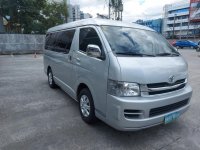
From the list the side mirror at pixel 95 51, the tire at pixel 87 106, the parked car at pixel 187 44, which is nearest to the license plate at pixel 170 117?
the tire at pixel 87 106

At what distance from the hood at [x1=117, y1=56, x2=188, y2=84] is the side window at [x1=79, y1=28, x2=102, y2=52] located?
2.30 ft

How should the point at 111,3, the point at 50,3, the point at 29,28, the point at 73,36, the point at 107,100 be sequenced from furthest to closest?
the point at 50,3, the point at 29,28, the point at 111,3, the point at 73,36, the point at 107,100

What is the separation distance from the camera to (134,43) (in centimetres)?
330

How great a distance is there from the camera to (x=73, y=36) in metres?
4.14

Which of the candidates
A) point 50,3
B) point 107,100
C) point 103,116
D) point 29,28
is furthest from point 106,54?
point 50,3

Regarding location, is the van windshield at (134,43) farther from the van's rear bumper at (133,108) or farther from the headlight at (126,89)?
the van's rear bumper at (133,108)

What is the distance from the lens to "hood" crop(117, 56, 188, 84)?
262 centimetres

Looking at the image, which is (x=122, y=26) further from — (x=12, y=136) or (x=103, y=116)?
(x=12, y=136)

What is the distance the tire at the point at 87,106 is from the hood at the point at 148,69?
3.42 feet

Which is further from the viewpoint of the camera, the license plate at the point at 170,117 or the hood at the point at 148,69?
the license plate at the point at 170,117

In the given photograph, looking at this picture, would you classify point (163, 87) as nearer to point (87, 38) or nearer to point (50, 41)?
point (87, 38)

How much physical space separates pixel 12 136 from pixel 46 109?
123 cm

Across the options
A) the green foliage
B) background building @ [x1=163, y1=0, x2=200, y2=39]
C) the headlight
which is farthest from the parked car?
background building @ [x1=163, y1=0, x2=200, y2=39]

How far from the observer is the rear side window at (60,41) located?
435 cm
